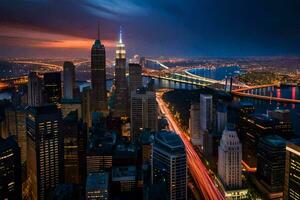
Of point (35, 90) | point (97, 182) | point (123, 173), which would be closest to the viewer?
point (97, 182)

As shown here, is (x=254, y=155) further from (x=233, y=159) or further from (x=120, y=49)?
(x=120, y=49)

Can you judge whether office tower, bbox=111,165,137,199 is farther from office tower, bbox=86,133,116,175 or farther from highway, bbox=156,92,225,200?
highway, bbox=156,92,225,200

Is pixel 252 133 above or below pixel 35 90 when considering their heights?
below

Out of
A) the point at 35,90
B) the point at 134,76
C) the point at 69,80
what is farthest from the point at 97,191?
the point at 134,76

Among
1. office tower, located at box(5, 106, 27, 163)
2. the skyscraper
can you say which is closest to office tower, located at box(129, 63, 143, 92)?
office tower, located at box(5, 106, 27, 163)

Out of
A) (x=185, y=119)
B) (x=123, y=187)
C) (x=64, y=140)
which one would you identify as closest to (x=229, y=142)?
(x=123, y=187)

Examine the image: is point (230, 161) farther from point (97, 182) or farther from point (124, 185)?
point (97, 182)

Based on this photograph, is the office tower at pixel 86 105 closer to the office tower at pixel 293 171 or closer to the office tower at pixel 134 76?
the office tower at pixel 134 76

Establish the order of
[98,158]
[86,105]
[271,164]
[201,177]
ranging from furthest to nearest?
[86,105] → [98,158] → [201,177] → [271,164]
